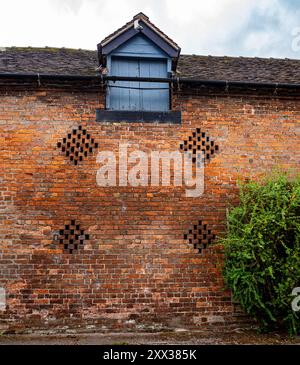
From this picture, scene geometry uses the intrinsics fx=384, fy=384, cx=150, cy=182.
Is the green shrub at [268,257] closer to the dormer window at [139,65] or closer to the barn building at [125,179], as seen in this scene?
the barn building at [125,179]

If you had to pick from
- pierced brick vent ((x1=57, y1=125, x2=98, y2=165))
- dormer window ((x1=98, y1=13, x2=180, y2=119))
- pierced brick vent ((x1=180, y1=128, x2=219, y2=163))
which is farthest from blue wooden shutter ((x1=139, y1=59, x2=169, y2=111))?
pierced brick vent ((x1=57, y1=125, x2=98, y2=165))

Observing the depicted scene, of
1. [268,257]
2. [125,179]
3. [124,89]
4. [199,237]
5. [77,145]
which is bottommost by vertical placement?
[268,257]

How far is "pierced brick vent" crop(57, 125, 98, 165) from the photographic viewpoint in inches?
323

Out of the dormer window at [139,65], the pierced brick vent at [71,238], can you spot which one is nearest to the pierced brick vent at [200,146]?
the dormer window at [139,65]

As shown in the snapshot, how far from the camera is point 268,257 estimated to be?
→ 712cm

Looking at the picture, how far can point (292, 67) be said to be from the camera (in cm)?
1041

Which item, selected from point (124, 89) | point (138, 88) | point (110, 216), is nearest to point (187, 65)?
point (138, 88)

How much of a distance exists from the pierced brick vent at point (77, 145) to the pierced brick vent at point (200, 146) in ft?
6.58

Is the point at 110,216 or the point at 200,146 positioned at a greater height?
the point at 200,146

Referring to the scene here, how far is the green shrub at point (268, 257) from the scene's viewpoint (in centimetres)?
710

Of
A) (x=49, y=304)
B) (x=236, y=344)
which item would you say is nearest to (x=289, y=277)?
(x=236, y=344)

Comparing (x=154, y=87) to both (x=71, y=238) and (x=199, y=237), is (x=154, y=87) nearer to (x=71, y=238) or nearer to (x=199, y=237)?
(x=199, y=237)

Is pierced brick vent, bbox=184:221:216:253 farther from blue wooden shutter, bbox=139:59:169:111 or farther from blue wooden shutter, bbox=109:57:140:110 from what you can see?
blue wooden shutter, bbox=109:57:140:110

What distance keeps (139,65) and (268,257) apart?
→ 5053mm
